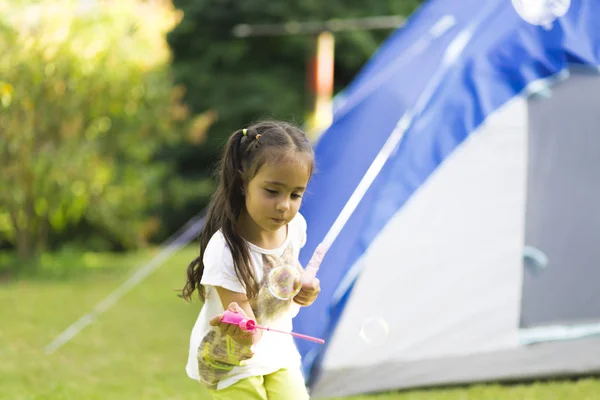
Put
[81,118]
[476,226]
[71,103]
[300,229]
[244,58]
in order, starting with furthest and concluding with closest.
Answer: [244,58], [81,118], [71,103], [476,226], [300,229]

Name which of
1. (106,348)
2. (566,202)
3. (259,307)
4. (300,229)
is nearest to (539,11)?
(566,202)

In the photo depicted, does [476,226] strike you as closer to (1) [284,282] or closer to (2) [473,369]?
(2) [473,369]

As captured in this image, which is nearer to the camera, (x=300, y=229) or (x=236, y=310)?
(x=236, y=310)

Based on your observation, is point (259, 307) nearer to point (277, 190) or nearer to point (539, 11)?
point (277, 190)

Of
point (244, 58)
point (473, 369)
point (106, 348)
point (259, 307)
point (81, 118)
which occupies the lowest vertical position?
point (244, 58)

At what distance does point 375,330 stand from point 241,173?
1.69 meters

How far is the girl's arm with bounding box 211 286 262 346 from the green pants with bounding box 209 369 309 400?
14cm

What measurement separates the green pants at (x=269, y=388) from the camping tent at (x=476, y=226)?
4.14 feet

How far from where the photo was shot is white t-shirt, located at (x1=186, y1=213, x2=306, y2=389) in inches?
90.5

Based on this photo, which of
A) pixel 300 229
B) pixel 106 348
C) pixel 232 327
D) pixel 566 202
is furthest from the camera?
pixel 106 348

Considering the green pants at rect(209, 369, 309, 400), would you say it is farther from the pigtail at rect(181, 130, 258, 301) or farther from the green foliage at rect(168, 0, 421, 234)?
the green foliage at rect(168, 0, 421, 234)

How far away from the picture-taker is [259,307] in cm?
239

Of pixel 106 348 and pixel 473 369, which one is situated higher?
pixel 473 369

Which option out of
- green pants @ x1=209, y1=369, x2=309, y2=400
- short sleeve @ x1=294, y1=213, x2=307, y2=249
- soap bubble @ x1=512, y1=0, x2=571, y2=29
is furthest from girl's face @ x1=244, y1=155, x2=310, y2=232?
soap bubble @ x1=512, y1=0, x2=571, y2=29
